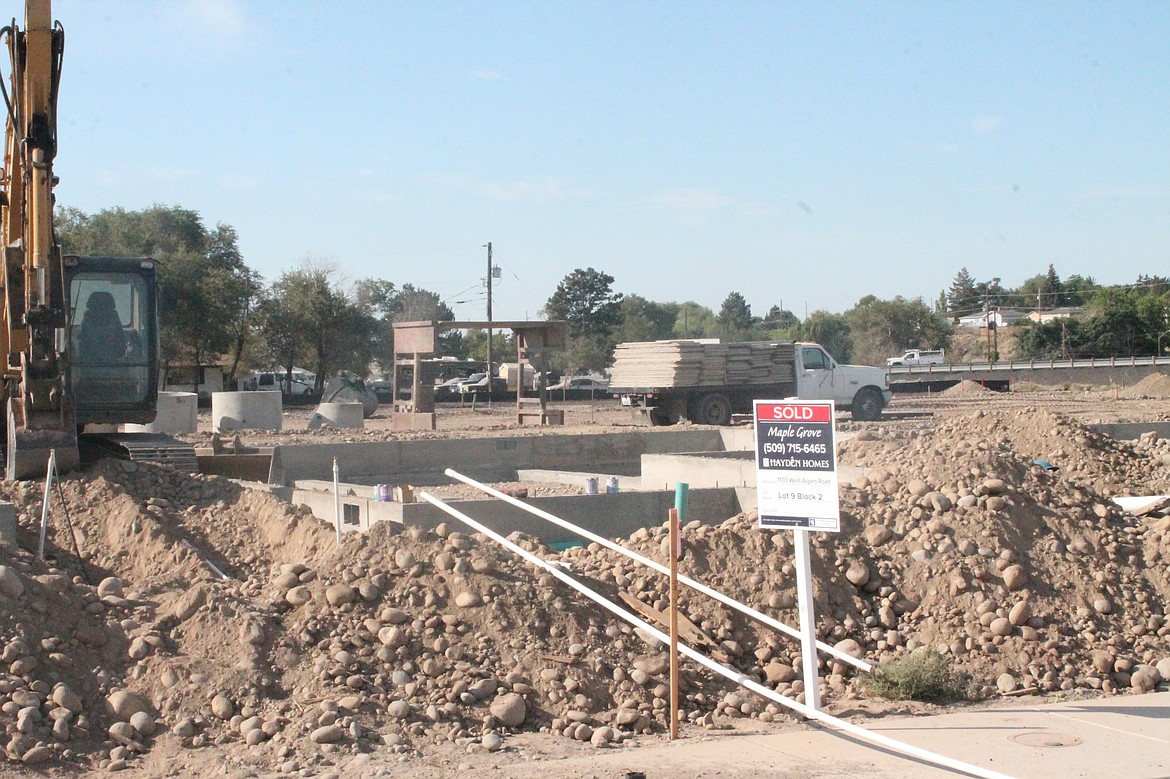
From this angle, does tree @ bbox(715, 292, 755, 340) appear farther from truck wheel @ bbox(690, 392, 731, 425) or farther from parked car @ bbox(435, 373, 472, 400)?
truck wheel @ bbox(690, 392, 731, 425)

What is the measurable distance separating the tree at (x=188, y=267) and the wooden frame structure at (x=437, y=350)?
2438 centimetres

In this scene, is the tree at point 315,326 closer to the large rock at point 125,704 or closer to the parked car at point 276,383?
the parked car at point 276,383

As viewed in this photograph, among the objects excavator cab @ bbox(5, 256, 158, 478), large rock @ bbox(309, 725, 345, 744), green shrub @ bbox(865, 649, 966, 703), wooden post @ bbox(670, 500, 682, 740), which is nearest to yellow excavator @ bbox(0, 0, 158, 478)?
excavator cab @ bbox(5, 256, 158, 478)

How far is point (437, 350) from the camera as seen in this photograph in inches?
1149

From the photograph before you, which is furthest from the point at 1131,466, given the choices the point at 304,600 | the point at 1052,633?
the point at 304,600

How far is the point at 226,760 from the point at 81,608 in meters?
2.00

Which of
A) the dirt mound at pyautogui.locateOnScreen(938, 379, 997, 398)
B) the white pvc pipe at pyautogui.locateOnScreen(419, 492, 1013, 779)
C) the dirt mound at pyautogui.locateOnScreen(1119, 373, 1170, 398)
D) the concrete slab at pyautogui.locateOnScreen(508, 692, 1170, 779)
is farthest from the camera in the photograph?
the dirt mound at pyautogui.locateOnScreen(938, 379, 997, 398)

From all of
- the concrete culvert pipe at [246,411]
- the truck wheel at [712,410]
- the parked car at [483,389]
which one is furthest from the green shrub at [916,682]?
the parked car at [483,389]

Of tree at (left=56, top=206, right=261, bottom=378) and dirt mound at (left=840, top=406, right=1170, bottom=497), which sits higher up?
tree at (left=56, top=206, right=261, bottom=378)

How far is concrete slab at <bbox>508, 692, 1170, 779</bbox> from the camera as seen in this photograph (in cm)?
635

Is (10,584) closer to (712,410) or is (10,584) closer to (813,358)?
Result: (712,410)

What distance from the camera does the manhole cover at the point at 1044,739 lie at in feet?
22.6

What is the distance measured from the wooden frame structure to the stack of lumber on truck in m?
2.24

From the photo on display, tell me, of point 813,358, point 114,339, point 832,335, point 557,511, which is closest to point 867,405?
point 813,358
